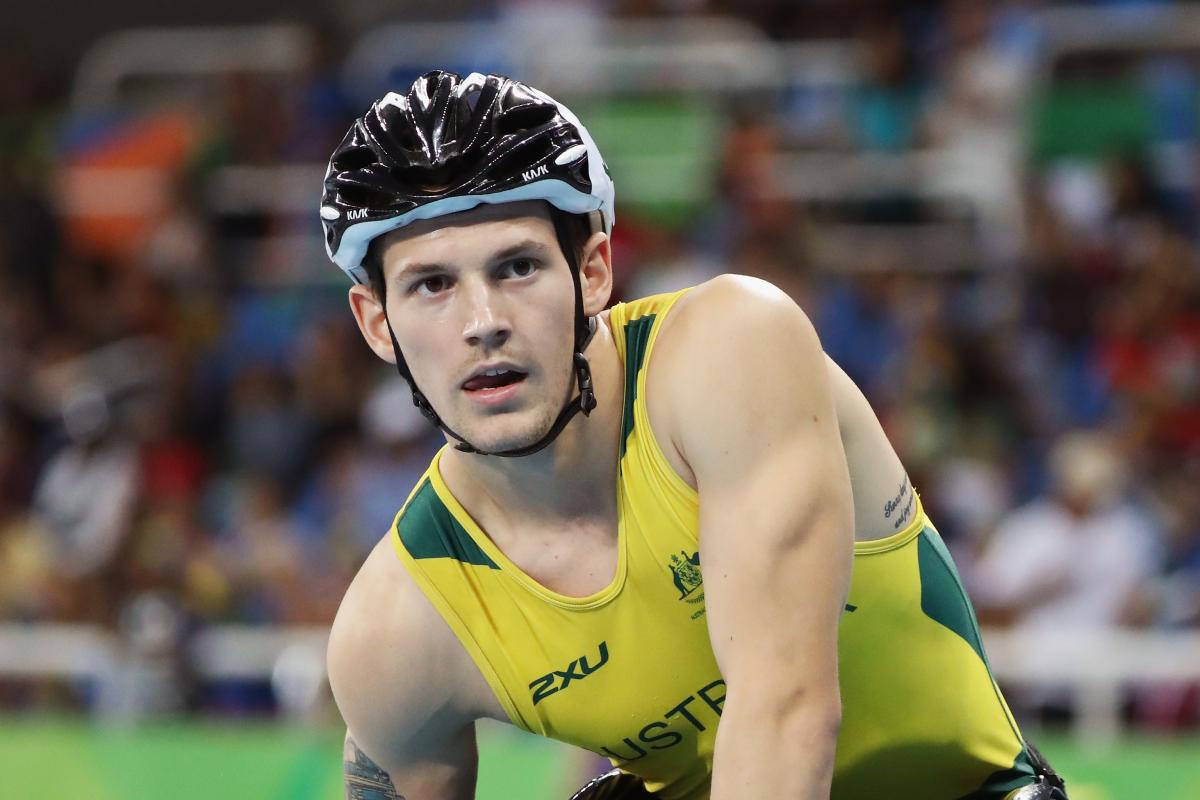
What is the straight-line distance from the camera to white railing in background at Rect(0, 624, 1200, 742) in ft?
24.0

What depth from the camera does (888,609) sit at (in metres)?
3.53

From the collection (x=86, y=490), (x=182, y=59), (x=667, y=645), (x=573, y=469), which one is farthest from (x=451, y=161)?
(x=182, y=59)

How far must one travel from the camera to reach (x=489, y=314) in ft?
10.5

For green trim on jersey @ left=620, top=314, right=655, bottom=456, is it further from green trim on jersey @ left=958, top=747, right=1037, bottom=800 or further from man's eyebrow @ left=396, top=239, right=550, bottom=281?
green trim on jersey @ left=958, top=747, right=1037, bottom=800

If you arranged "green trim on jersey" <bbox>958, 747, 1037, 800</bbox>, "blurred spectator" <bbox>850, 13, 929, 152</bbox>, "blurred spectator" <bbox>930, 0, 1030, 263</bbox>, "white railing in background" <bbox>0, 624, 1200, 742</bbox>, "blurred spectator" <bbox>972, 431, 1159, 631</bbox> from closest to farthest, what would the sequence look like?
"green trim on jersey" <bbox>958, 747, 1037, 800</bbox>, "white railing in background" <bbox>0, 624, 1200, 742</bbox>, "blurred spectator" <bbox>972, 431, 1159, 631</bbox>, "blurred spectator" <bbox>930, 0, 1030, 263</bbox>, "blurred spectator" <bbox>850, 13, 929, 152</bbox>

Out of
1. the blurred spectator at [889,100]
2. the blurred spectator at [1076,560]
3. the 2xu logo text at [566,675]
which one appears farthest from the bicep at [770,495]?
the blurred spectator at [889,100]

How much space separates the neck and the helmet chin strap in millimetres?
40

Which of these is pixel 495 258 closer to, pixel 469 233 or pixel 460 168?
pixel 469 233

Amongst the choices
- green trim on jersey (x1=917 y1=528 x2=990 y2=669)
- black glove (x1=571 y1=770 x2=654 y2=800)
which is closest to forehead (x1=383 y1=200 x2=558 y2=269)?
green trim on jersey (x1=917 y1=528 x2=990 y2=669)

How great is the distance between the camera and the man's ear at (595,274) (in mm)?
3404

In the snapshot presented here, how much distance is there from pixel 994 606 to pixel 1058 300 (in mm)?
2173

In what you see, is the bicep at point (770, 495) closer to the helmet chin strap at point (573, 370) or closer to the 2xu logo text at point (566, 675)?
the helmet chin strap at point (573, 370)

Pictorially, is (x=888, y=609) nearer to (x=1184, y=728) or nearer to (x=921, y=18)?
(x=1184, y=728)

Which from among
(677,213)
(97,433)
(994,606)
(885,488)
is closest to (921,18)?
(677,213)
